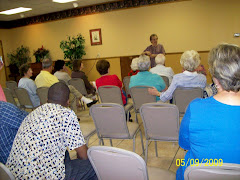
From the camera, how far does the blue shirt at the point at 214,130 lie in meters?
1.26

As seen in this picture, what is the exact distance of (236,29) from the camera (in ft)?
23.4

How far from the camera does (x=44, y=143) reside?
1560 mm

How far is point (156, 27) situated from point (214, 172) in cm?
762

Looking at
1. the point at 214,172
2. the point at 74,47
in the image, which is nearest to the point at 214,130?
the point at 214,172

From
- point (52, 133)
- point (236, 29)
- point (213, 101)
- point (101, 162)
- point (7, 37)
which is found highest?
point (7, 37)

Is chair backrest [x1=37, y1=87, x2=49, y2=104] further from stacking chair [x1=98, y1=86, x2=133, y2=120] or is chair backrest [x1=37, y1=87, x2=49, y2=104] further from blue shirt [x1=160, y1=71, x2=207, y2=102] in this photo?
blue shirt [x1=160, y1=71, x2=207, y2=102]

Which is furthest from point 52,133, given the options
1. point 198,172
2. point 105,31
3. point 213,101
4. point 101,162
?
point 105,31

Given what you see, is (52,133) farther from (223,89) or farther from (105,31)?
(105,31)

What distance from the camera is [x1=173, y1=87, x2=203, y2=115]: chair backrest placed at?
2.96m

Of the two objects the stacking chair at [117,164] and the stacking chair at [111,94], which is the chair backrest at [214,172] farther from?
the stacking chair at [111,94]

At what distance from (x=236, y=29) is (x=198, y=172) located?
7.19 metres

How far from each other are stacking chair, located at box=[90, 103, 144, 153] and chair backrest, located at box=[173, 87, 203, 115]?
786 mm

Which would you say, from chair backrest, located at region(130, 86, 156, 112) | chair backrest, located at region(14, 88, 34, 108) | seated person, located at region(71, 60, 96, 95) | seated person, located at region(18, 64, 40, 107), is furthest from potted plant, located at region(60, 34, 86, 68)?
chair backrest, located at region(130, 86, 156, 112)

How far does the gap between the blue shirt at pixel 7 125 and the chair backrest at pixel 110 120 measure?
98cm
